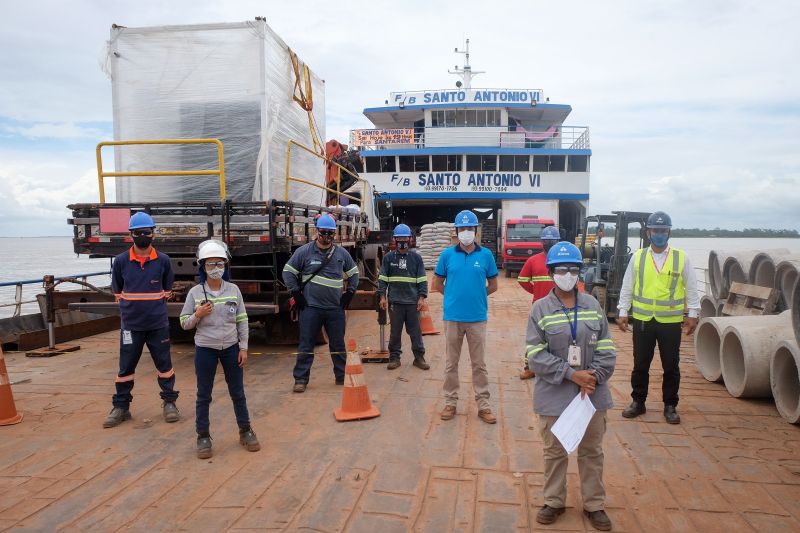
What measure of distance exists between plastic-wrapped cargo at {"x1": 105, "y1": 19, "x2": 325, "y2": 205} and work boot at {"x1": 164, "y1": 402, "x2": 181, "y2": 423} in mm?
2942

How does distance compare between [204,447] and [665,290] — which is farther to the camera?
[665,290]

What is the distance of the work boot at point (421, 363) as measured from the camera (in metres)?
7.07

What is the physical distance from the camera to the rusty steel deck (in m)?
3.43

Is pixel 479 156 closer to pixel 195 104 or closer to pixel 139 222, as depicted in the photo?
pixel 195 104

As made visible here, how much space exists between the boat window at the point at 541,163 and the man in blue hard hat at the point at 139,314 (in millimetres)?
23139

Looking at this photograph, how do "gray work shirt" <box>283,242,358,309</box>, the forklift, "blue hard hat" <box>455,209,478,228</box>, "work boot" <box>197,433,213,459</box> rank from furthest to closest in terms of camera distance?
1. the forklift
2. "gray work shirt" <box>283,242,358,309</box>
3. "blue hard hat" <box>455,209,478,228</box>
4. "work boot" <box>197,433,213,459</box>

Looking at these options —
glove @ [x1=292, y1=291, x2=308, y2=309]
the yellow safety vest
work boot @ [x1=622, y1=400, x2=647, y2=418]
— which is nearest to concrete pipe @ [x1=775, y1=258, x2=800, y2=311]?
the yellow safety vest

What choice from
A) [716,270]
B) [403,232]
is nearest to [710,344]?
[716,270]

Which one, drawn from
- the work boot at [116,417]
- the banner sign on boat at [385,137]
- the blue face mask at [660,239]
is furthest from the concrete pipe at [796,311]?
the banner sign on boat at [385,137]

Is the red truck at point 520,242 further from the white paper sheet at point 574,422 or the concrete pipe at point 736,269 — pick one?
the white paper sheet at point 574,422

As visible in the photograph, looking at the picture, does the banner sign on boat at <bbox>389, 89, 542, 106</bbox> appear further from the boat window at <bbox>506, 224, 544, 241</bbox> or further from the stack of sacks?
the boat window at <bbox>506, 224, 544, 241</bbox>

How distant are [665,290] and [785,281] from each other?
2.16 m

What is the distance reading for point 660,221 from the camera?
5.12 m

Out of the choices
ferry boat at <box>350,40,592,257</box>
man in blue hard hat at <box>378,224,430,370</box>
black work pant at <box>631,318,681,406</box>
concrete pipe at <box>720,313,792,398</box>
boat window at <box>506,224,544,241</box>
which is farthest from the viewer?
ferry boat at <box>350,40,592,257</box>
